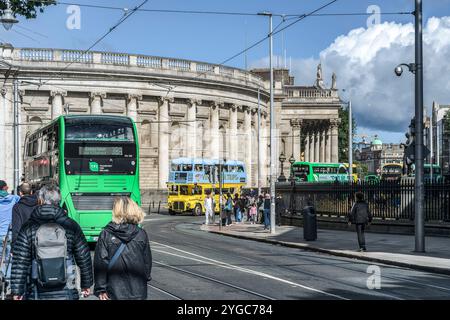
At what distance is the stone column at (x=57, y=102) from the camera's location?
202ft

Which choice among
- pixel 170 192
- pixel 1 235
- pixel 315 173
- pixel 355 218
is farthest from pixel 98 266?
pixel 315 173

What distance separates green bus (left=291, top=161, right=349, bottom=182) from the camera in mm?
70125

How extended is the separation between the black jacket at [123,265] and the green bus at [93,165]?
16399 mm

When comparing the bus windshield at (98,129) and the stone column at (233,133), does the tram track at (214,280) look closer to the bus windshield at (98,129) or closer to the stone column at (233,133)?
the bus windshield at (98,129)

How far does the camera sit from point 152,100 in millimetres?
67688

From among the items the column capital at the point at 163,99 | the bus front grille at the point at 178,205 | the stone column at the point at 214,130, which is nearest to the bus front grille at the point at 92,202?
the bus front grille at the point at 178,205

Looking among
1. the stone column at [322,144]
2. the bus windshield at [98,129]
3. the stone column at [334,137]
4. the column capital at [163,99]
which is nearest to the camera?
the bus windshield at [98,129]

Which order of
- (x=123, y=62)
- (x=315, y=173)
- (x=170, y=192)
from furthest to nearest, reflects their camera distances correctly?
(x=315, y=173) → (x=123, y=62) → (x=170, y=192)

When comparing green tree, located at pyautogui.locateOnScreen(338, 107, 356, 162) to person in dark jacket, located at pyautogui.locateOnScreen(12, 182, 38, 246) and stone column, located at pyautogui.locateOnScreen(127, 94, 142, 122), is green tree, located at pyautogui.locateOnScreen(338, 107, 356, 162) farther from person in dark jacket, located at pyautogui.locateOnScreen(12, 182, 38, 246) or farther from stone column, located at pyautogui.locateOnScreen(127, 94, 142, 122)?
person in dark jacket, located at pyautogui.locateOnScreen(12, 182, 38, 246)

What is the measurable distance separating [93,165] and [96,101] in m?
40.2

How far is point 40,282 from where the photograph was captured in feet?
24.6

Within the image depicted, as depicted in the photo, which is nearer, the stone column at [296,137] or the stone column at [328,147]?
the stone column at [296,137]

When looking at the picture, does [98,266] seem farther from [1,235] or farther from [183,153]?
[183,153]
